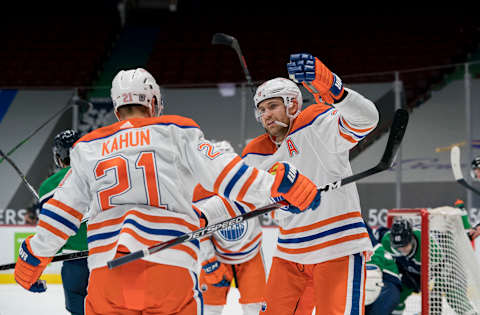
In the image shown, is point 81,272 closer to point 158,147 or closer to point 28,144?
point 158,147

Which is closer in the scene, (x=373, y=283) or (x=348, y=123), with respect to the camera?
(x=348, y=123)

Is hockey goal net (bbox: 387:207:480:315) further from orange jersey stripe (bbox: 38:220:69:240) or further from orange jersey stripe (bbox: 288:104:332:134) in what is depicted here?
orange jersey stripe (bbox: 38:220:69:240)

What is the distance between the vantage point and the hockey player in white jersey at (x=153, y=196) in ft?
4.98

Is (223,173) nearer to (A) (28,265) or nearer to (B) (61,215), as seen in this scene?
Answer: (B) (61,215)

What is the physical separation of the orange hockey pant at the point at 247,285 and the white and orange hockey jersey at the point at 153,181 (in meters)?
1.51

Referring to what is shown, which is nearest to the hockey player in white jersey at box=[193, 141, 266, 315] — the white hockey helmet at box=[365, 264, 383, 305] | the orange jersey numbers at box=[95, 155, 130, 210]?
the white hockey helmet at box=[365, 264, 383, 305]

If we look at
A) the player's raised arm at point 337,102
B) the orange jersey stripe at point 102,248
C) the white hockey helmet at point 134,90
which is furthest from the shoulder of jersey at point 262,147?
the orange jersey stripe at point 102,248

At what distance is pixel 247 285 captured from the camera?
10.2 feet

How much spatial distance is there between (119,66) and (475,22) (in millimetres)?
6256

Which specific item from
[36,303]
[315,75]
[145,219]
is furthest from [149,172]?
[36,303]

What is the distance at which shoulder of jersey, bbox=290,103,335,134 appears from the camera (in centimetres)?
222

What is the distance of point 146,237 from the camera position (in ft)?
5.12

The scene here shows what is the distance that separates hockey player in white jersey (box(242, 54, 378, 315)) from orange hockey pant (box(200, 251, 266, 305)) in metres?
0.89

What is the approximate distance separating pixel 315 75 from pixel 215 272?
1602mm
